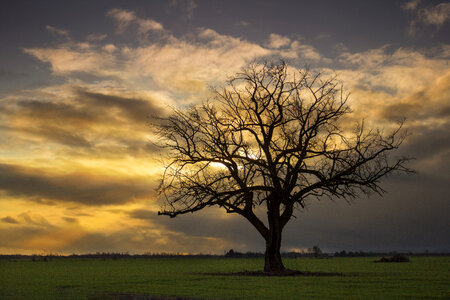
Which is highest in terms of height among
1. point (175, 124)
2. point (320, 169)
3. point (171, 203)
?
point (175, 124)

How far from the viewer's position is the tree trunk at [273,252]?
34.8 meters

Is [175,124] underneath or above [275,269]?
above

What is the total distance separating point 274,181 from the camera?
35094 millimetres

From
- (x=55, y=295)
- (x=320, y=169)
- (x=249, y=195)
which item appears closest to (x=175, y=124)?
(x=249, y=195)

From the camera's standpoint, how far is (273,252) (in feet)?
115

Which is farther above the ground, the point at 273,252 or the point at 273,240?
the point at 273,240

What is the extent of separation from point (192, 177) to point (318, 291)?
17.1m

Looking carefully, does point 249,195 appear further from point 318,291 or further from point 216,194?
point 318,291

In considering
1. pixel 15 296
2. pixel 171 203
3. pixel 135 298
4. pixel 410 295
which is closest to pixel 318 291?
pixel 410 295

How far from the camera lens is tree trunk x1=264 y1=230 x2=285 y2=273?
1369 inches

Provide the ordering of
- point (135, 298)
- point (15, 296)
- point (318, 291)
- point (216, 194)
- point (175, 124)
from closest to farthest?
point (135, 298) → point (15, 296) → point (318, 291) → point (216, 194) → point (175, 124)

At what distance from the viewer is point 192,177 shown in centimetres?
3572

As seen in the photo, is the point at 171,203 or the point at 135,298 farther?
the point at 171,203

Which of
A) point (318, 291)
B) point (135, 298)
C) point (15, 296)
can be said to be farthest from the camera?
point (318, 291)
